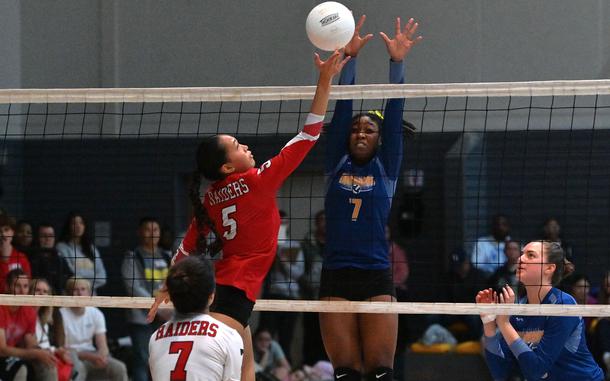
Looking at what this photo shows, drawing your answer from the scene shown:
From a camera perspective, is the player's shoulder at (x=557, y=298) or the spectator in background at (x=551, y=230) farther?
the spectator in background at (x=551, y=230)

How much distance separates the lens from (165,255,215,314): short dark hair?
4945 mm

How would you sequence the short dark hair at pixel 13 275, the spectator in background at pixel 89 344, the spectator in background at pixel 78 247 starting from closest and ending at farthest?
the short dark hair at pixel 13 275 → the spectator in background at pixel 89 344 → the spectator in background at pixel 78 247

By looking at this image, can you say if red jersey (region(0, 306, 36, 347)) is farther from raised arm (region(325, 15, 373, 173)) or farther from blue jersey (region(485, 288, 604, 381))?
blue jersey (region(485, 288, 604, 381))

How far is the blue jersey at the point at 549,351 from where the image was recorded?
6047 mm

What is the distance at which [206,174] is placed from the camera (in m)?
5.97

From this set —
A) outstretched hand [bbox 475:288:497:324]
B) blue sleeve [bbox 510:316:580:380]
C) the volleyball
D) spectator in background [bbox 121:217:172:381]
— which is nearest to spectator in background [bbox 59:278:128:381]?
spectator in background [bbox 121:217:172:381]

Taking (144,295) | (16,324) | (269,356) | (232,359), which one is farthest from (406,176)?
(232,359)

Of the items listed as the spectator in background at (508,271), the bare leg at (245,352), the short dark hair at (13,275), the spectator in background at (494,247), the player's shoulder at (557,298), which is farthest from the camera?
the spectator in background at (494,247)

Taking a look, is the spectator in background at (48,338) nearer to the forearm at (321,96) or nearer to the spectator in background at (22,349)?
the spectator in background at (22,349)

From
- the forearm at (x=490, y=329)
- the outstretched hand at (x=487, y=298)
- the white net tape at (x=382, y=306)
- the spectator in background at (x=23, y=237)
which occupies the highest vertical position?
the spectator in background at (x=23, y=237)

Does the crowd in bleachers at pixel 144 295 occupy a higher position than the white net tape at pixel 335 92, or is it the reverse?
the white net tape at pixel 335 92

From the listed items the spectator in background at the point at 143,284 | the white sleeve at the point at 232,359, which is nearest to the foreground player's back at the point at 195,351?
the white sleeve at the point at 232,359

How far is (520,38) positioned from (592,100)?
1163 millimetres

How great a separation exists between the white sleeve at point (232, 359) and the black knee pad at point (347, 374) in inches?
66.9
